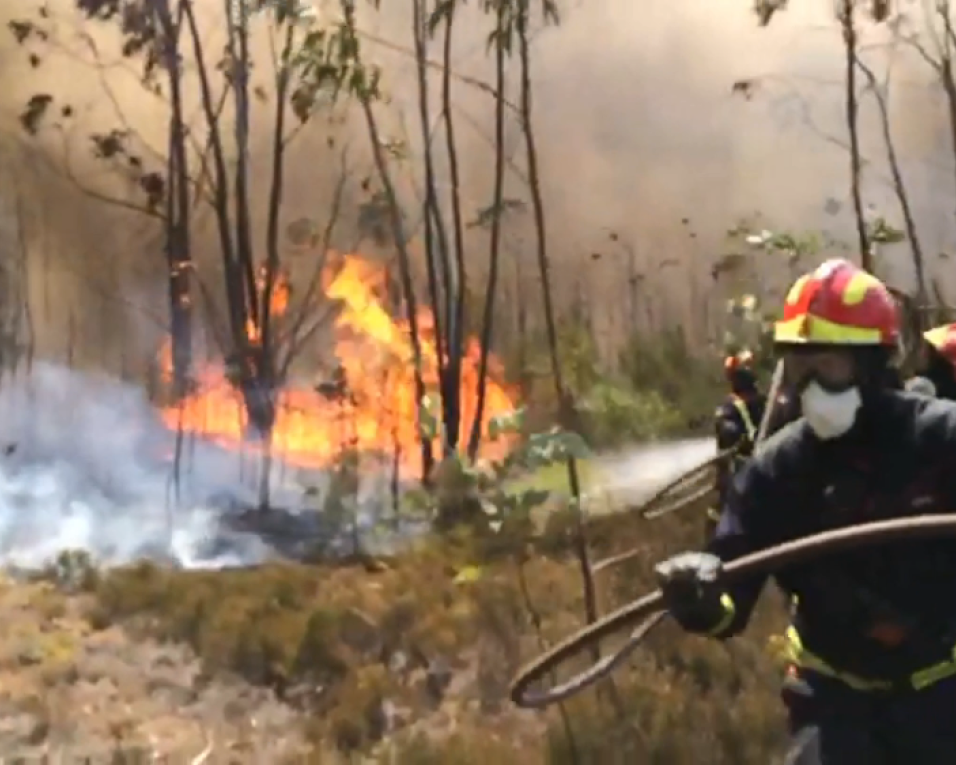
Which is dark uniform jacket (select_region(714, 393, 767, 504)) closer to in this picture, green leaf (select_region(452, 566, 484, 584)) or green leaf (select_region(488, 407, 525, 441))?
green leaf (select_region(488, 407, 525, 441))

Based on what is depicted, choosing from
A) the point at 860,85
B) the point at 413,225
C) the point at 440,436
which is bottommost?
the point at 440,436

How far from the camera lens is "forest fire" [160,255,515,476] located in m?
4.04

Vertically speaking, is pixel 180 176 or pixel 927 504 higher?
pixel 180 176

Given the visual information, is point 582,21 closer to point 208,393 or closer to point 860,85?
point 860,85

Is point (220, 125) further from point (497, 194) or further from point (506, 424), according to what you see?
point (506, 424)

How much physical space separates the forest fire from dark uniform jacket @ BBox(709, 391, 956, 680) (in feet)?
6.81

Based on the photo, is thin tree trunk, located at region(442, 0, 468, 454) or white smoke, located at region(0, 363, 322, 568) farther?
thin tree trunk, located at region(442, 0, 468, 454)

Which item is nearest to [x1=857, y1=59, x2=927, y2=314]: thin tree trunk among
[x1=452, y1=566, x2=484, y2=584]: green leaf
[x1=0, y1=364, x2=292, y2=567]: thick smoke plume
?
[x1=452, y1=566, x2=484, y2=584]: green leaf

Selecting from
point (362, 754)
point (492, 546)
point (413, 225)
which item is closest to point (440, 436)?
point (492, 546)

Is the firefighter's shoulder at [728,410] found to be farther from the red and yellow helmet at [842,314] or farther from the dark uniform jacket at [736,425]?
the red and yellow helmet at [842,314]

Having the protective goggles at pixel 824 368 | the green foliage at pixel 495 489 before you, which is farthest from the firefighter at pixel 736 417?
the protective goggles at pixel 824 368

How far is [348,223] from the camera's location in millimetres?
4172

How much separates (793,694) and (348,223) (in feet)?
8.31

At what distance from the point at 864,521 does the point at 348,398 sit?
7.98 ft
